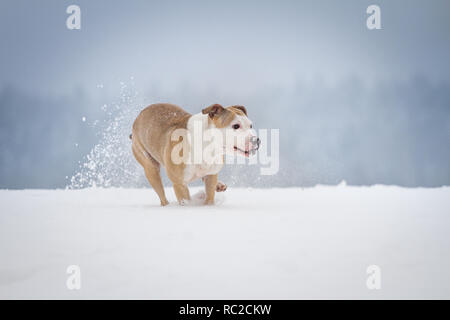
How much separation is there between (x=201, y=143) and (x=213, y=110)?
1.02 feet

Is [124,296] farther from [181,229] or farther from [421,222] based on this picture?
[421,222]

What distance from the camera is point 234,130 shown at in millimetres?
3301

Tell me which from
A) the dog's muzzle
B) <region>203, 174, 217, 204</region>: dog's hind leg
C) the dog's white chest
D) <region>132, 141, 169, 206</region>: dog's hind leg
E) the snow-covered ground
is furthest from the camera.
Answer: <region>132, 141, 169, 206</region>: dog's hind leg

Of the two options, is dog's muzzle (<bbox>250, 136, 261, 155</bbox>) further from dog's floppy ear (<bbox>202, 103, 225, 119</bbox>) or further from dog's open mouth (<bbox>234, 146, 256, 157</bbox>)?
dog's floppy ear (<bbox>202, 103, 225, 119</bbox>)

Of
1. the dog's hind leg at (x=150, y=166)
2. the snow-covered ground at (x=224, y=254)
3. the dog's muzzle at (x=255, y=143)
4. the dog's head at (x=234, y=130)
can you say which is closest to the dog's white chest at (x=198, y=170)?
the dog's head at (x=234, y=130)

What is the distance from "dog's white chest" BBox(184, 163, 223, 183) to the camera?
3.40 meters

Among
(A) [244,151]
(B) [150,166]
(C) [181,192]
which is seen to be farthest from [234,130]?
(B) [150,166]

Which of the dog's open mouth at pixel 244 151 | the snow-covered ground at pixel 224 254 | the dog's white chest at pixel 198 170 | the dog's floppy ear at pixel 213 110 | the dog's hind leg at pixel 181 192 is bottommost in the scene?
the snow-covered ground at pixel 224 254

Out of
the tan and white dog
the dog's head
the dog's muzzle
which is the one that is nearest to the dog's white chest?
the tan and white dog

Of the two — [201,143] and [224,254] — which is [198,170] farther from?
[224,254]

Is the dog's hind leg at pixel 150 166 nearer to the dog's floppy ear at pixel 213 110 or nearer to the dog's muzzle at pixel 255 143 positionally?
the dog's floppy ear at pixel 213 110

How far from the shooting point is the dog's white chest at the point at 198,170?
11.2ft

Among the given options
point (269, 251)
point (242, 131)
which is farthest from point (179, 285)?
point (242, 131)

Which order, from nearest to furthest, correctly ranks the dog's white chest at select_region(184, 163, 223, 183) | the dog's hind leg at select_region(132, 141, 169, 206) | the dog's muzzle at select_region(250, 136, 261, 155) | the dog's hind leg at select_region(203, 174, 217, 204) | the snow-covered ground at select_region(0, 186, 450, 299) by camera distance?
the snow-covered ground at select_region(0, 186, 450, 299), the dog's muzzle at select_region(250, 136, 261, 155), the dog's white chest at select_region(184, 163, 223, 183), the dog's hind leg at select_region(203, 174, 217, 204), the dog's hind leg at select_region(132, 141, 169, 206)
